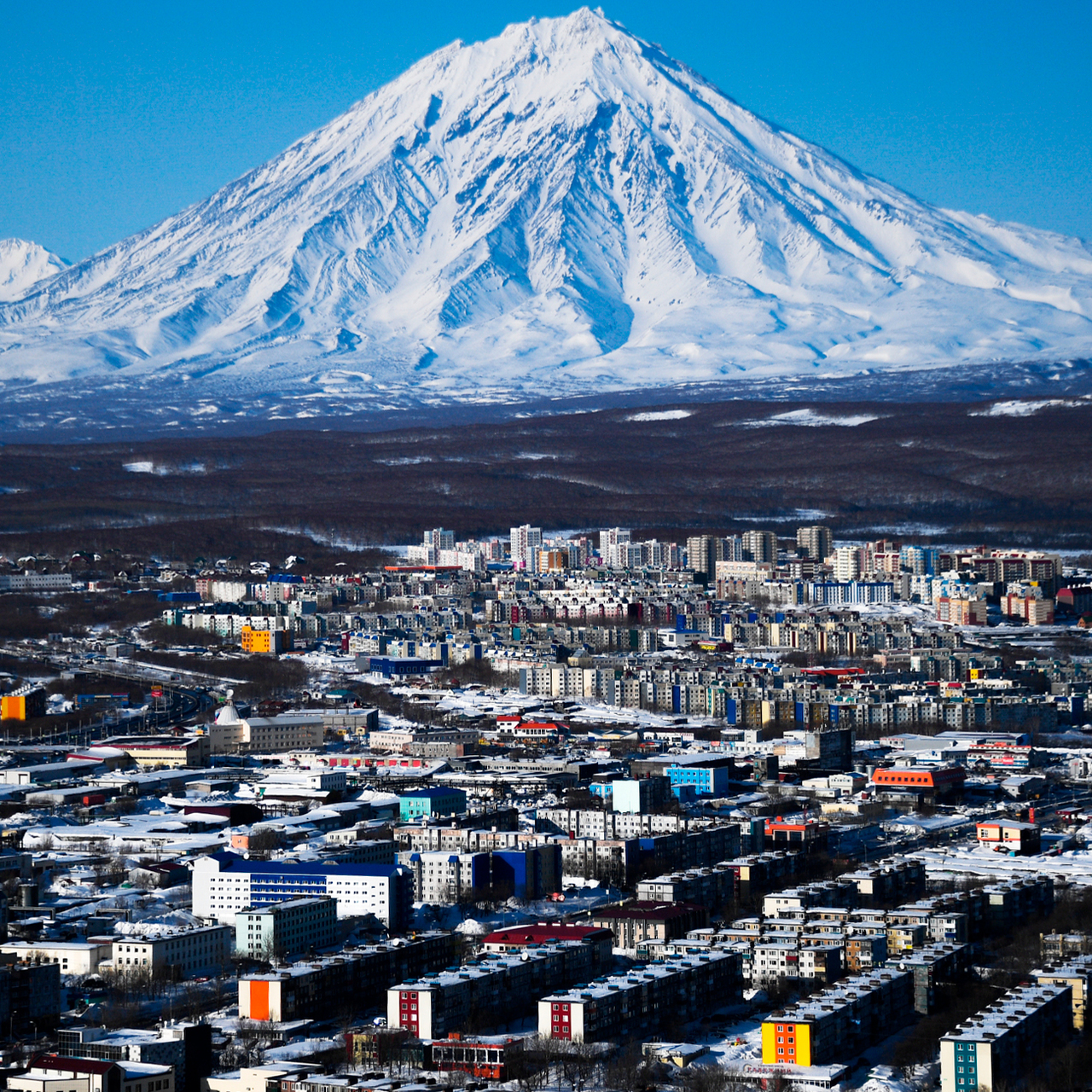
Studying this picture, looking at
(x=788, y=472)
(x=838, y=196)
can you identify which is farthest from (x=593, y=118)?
(x=788, y=472)

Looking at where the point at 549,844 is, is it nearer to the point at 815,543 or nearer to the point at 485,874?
the point at 485,874

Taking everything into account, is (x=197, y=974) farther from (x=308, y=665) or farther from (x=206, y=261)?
(x=206, y=261)

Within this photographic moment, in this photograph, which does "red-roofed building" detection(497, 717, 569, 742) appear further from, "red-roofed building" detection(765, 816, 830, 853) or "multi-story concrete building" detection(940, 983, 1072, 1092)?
"multi-story concrete building" detection(940, 983, 1072, 1092)

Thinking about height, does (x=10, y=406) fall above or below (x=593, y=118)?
below

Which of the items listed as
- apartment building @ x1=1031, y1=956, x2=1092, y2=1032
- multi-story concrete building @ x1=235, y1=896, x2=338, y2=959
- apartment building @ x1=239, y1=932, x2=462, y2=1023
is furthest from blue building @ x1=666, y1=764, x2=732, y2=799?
apartment building @ x1=1031, y1=956, x2=1092, y2=1032

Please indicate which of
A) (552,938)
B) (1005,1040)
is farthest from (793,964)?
(1005,1040)

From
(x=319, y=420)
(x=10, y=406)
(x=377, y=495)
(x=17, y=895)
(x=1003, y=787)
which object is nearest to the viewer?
(x=17, y=895)
